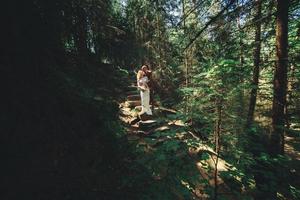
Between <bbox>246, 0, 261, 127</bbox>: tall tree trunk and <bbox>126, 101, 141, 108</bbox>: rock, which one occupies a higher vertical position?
<bbox>246, 0, 261, 127</bbox>: tall tree trunk

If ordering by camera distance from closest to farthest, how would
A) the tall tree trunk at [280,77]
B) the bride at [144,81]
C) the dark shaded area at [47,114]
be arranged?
the dark shaded area at [47,114] → the tall tree trunk at [280,77] → the bride at [144,81]

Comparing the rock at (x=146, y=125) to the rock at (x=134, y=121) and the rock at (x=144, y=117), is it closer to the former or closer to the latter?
the rock at (x=144, y=117)

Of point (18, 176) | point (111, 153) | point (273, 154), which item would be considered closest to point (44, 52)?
point (18, 176)

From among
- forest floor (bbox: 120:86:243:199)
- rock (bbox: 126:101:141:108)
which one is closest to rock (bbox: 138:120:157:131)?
forest floor (bbox: 120:86:243:199)

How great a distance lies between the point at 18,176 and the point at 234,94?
11.2 feet

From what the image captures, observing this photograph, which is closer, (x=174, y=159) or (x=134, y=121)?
(x=174, y=159)

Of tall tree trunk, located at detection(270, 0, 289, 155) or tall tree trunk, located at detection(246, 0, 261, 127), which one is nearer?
tall tree trunk, located at detection(246, 0, 261, 127)

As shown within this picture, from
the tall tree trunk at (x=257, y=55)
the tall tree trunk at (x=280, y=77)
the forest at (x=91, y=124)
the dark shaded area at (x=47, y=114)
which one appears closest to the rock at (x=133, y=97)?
the tall tree trunk at (x=257, y=55)

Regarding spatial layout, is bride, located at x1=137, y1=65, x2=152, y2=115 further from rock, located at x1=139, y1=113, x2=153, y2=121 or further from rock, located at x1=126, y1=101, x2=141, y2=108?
rock, located at x1=126, y1=101, x2=141, y2=108

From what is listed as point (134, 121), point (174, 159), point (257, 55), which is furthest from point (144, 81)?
point (174, 159)

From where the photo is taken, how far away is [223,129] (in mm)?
4000

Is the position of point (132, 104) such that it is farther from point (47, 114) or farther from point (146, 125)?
point (47, 114)

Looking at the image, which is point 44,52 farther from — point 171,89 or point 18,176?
point 171,89

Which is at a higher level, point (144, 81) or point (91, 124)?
point (144, 81)
